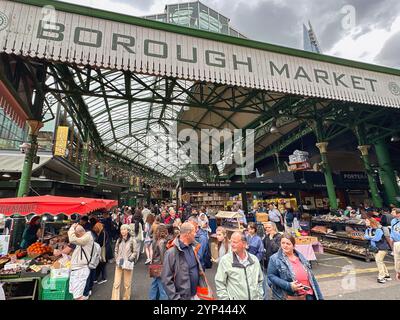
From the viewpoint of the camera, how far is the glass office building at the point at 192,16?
72.2ft

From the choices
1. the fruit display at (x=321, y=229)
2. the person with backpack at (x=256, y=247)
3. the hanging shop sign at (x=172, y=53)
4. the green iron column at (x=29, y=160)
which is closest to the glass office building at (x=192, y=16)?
the hanging shop sign at (x=172, y=53)

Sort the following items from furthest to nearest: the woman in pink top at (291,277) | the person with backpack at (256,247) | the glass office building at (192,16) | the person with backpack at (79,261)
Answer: the glass office building at (192,16)
the person with backpack at (256,247)
the person with backpack at (79,261)
the woman in pink top at (291,277)

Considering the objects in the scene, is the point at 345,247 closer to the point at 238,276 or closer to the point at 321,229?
the point at 321,229

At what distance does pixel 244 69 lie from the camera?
619cm

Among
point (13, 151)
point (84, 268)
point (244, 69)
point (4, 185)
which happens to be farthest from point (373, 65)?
point (13, 151)

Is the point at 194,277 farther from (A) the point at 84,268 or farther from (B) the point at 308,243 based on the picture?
(B) the point at 308,243

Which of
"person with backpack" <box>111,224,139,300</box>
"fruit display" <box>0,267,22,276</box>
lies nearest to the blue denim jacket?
"person with backpack" <box>111,224,139,300</box>

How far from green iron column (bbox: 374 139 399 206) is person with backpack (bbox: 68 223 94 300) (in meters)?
16.8

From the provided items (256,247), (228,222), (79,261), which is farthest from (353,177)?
(79,261)

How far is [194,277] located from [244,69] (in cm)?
577

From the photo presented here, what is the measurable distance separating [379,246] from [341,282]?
59.1 inches

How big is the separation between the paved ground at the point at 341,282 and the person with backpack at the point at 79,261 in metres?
0.85

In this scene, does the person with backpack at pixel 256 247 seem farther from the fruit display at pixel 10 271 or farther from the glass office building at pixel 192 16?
the glass office building at pixel 192 16

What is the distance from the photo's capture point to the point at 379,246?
5488mm
